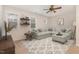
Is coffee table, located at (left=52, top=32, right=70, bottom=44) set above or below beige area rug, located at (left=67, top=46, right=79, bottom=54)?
above

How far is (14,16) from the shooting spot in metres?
1.75

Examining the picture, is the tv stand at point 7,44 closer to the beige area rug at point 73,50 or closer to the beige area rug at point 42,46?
the beige area rug at point 42,46

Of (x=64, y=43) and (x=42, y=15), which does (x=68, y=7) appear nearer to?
(x=42, y=15)

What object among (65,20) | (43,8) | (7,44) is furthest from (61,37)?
(7,44)

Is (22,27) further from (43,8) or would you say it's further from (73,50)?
(73,50)

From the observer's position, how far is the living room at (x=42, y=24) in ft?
5.70

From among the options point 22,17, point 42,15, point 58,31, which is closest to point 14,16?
point 22,17

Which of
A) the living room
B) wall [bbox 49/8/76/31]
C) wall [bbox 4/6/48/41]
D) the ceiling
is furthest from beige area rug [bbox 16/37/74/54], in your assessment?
the ceiling

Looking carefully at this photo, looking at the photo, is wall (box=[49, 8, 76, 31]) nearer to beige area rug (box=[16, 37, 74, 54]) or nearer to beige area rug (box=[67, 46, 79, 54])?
beige area rug (box=[16, 37, 74, 54])

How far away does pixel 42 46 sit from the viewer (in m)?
1.80

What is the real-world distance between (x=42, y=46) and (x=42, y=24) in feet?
1.11

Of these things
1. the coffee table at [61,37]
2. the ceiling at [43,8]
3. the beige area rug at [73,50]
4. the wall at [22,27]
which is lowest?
the beige area rug at [73,50]

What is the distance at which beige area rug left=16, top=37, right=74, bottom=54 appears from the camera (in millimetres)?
1775

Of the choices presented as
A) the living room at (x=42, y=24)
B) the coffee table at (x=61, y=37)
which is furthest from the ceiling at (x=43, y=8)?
the coffee table at (x=61, y=37)
